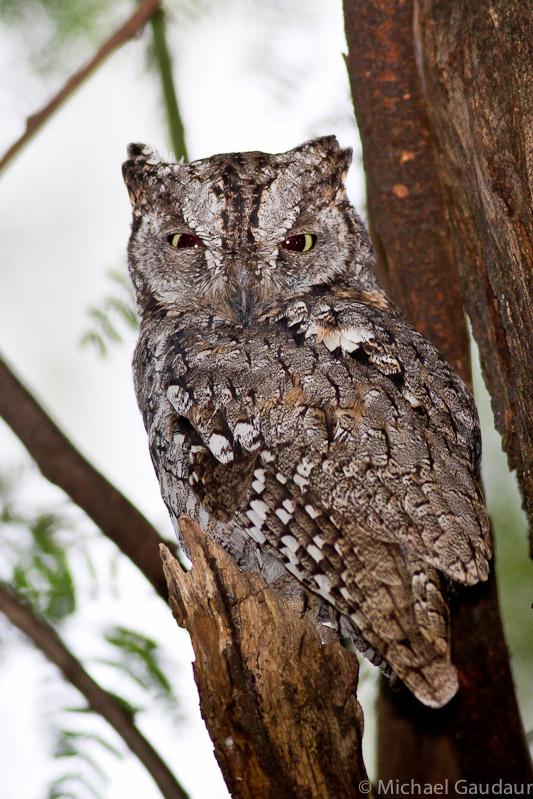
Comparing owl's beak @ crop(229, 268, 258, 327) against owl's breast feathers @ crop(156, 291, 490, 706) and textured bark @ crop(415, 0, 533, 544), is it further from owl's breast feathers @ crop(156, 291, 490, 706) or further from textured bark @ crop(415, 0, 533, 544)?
textured bark @ crop(415, 0, 533, 544)

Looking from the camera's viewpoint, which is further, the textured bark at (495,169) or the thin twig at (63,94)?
the thin twig at (63,94)

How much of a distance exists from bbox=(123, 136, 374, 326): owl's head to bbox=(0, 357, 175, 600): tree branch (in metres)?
0.55

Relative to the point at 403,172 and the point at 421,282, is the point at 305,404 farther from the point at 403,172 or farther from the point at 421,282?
the point at 403,172

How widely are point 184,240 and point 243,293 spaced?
362mm

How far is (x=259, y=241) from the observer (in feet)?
7.20

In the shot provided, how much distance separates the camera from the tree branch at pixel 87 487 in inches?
97.3

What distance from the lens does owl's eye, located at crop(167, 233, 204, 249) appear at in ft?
7.57

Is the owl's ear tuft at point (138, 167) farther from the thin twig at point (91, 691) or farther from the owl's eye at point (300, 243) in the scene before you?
the thin twig at point (91, 691)

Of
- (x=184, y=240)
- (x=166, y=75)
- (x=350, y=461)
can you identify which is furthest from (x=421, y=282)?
(x=166, y=75)

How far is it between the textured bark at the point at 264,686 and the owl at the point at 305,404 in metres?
0.12

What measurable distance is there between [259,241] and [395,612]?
1.16 m

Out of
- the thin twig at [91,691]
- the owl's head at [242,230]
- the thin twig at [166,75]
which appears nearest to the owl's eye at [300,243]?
the owl's head at [242,230]

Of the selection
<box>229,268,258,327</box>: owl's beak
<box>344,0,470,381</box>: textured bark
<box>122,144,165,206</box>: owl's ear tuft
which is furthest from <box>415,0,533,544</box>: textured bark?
<box>122,144,165,206</box>: owl's ear tuft

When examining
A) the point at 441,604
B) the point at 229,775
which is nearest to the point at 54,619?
the point at 229,775
